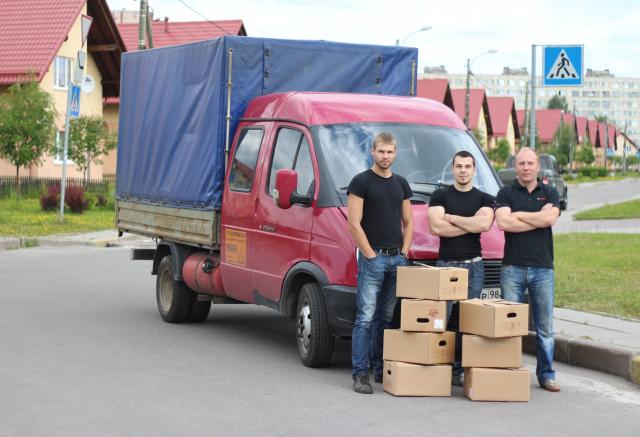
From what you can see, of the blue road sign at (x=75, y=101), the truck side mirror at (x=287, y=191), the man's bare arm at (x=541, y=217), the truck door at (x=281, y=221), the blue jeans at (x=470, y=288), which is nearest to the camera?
the man's bare arm at (x=541, y=217)

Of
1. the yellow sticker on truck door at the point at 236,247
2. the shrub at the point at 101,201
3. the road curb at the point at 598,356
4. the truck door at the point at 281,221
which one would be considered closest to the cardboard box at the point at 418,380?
the truck door at the point at 281,221

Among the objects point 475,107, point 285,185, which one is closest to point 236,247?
point 285,185

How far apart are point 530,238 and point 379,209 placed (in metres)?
1.17

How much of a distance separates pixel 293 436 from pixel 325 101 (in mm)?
4167

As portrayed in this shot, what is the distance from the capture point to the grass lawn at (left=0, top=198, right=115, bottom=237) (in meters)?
26.5

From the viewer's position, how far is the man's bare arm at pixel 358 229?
29.6ft

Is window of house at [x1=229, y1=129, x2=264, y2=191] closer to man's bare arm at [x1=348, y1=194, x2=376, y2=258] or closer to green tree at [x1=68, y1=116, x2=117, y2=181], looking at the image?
man's bare arm at [x1=348, y1=194, x2=376, y2=258]

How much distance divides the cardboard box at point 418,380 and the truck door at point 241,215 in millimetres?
2567

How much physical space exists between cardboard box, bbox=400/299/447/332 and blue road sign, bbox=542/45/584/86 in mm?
7825

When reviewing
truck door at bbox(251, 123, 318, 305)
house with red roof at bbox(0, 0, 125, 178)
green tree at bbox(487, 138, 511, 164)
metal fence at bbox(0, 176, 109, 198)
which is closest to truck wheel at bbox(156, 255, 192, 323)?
truck door at bbox(251, 123, 318, 305)

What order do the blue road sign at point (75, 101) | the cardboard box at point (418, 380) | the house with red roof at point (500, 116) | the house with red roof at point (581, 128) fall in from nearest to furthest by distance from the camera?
the cardboard box at point (418, 380) → the blue road sign at point (75, 101) → the house with red roof at point (500, 116) → the house with red roof at point (581, 128)

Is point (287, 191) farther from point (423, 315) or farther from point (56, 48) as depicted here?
point (56, 48)

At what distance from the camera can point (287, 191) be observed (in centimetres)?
980

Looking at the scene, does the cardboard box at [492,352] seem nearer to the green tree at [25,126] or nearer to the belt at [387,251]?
the belt at [387,251]
